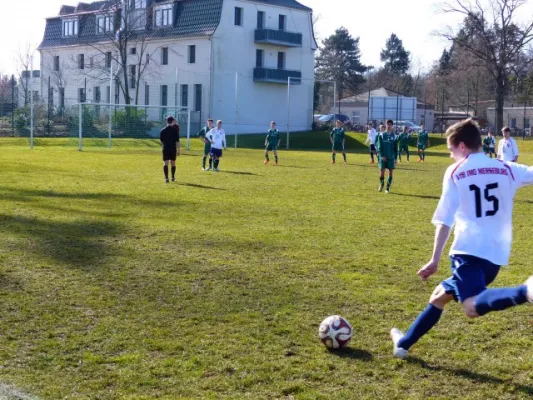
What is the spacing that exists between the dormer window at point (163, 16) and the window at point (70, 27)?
29.6 feet

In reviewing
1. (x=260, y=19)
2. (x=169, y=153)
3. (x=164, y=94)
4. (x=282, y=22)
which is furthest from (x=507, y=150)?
(x=282, y=22)

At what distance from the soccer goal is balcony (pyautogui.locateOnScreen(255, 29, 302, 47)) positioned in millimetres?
10847

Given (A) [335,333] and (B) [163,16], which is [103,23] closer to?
(B) [163,16]

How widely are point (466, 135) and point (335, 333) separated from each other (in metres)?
1.78

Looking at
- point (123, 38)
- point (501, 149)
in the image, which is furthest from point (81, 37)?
point (501, 149)

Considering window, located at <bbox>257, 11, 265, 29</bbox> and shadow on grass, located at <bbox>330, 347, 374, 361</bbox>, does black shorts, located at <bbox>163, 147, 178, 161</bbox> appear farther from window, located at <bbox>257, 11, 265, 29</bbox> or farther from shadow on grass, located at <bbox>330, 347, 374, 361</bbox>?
Result: window, located at <bbox>257, 11, 265, 29</bbox>

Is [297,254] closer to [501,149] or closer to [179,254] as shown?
[179,254]

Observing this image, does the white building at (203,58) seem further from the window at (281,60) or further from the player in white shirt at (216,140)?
the player in white shirt at (216,140)

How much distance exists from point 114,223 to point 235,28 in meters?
42.7

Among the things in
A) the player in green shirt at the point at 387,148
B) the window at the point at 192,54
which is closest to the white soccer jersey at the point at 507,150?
the player in green shirt at the point at 387,148

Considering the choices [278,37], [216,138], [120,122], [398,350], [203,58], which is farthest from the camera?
[278,37]

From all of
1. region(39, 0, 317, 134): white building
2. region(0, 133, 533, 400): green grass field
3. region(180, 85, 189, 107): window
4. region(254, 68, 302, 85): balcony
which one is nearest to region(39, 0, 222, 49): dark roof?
region(39, 0, 317, 134): white building

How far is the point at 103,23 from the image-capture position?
58156mm

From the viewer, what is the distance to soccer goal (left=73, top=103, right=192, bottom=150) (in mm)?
39906
